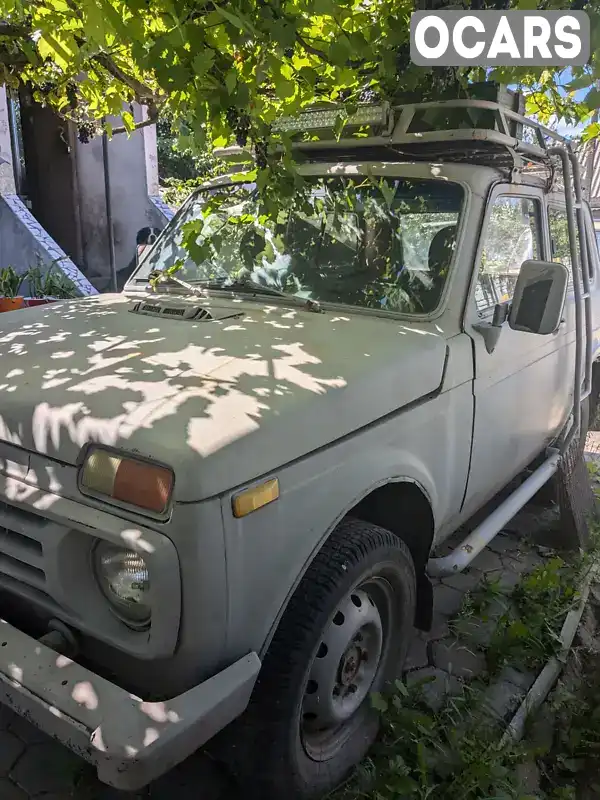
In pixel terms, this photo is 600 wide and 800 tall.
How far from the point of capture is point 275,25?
260cm

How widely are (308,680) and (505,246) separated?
2.30 meters

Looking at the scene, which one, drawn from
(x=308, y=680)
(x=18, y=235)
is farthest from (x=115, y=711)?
(x=18, y=235)

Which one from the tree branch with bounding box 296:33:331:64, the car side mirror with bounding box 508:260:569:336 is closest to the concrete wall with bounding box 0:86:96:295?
the tree branch with bounding box 296:33:331:64

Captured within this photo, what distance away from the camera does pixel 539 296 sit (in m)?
2.92

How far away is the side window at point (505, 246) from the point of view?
3107mm

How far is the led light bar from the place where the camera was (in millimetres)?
3199

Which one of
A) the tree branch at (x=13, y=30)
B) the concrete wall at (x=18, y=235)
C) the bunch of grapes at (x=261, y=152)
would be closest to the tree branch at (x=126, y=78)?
the tree branch at (x=13, y=30)

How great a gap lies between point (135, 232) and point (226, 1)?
1005 centimetres

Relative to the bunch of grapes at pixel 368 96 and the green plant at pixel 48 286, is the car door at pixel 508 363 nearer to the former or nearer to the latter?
the bunch of grapes at pixel 368 96

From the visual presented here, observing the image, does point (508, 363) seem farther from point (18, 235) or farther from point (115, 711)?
point (18, 235)

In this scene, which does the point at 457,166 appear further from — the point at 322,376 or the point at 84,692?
the point at 84,692

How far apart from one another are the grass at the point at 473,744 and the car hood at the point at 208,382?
1272 millimetres

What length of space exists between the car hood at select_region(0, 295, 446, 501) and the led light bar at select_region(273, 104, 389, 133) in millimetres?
1020

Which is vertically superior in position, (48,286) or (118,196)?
(118,196)
